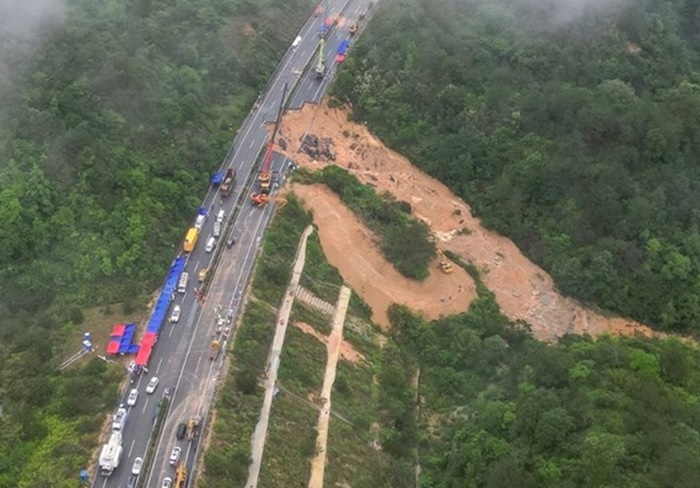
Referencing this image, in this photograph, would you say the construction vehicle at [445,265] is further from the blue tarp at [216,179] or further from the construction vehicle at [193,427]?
the construction vehicle at [193,427]

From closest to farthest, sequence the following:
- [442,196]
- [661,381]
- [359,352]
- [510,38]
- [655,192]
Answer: [661,381], [359,352], [655,192], [442,196], [510,38]

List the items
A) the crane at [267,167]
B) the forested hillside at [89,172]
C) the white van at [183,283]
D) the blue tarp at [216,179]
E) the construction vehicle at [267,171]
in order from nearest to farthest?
the forested hillside at [89,172], the white van at [183,283], the blue tarp at [216,179], the construction vehicle at [267,171], the crane at [267,167]

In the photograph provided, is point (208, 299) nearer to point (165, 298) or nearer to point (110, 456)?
point (165, 298)

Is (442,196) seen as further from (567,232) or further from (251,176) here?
(251,176)

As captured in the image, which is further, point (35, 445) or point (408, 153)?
point (408, 153)

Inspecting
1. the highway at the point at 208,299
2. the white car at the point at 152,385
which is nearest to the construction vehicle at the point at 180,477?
the highway at the point at 208,299

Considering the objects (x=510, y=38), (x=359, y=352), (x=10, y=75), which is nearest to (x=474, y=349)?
(x=359, y=352)

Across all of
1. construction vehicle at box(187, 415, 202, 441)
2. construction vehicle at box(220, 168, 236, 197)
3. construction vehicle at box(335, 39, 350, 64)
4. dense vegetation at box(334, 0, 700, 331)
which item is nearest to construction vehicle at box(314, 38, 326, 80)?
construction vehicle at box(335, 39, 350, 64)
